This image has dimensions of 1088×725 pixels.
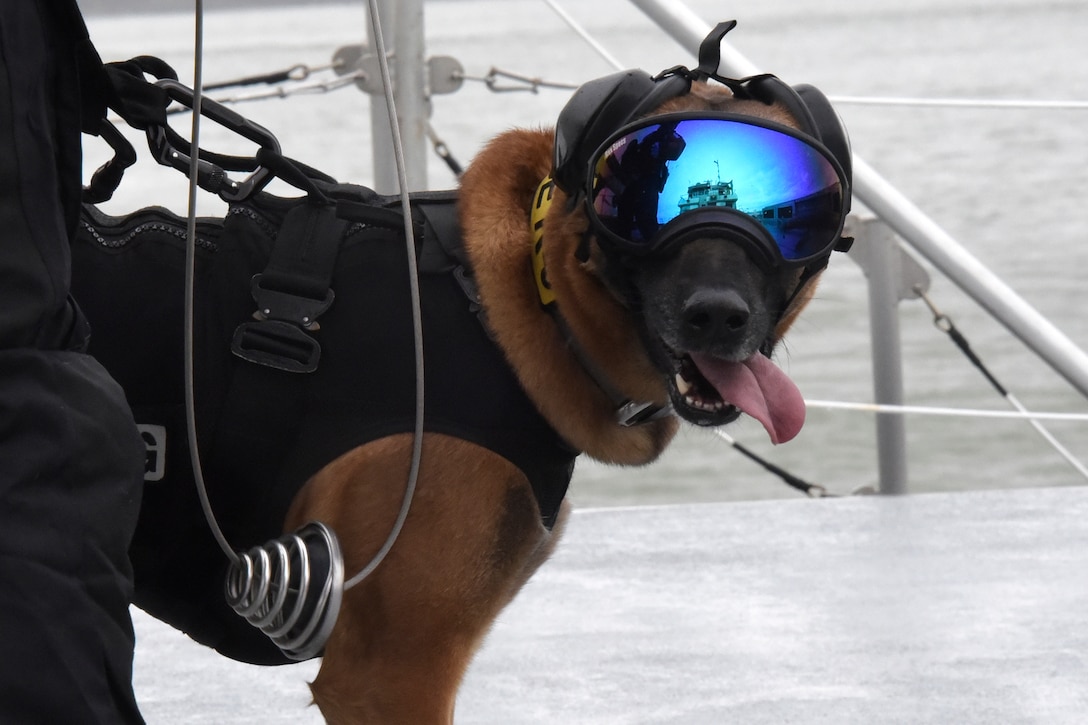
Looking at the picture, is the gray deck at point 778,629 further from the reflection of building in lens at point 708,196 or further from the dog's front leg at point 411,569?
the reflection of building in lens at point 708,196

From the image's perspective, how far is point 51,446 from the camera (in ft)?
3.26

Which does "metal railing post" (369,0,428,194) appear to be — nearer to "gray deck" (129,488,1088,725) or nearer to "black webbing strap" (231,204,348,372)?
"gray deck" (129,488,1088,725)

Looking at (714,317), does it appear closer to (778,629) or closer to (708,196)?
(708,196)

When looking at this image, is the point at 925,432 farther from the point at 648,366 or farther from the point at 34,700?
the point at 34,700

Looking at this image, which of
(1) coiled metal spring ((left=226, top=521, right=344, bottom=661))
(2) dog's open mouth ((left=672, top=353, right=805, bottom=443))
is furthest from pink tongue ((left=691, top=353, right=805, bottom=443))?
(1) coiled metal spring ((left=226, top=521, right=344, bottom=661))

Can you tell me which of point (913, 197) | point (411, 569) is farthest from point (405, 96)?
point (913, 197)

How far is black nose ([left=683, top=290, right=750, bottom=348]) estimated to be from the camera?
151cm

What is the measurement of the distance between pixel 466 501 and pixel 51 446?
603 millimetres

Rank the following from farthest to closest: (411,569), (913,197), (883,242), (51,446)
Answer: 1. (913,197)
2. (883,242)
3. (411,569)
4. (51,446)

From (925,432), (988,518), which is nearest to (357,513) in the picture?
(988,518)

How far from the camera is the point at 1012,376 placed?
21.3 feet

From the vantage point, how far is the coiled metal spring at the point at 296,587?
1398 mm

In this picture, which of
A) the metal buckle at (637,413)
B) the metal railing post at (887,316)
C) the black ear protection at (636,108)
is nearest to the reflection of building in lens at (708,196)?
the black ear protection at (636,108)

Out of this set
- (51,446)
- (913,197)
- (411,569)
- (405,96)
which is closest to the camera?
(51,446)
